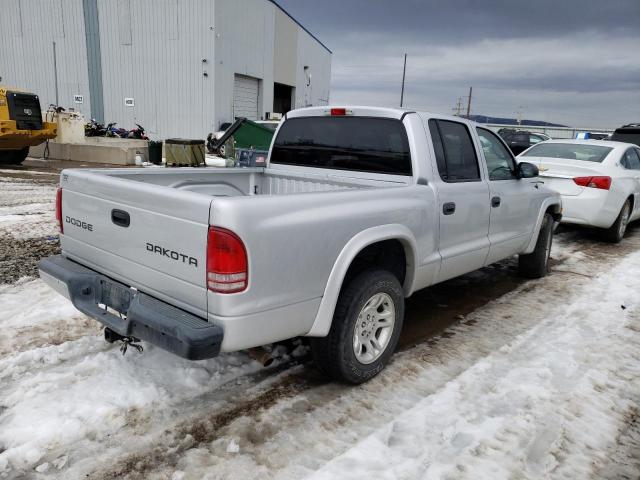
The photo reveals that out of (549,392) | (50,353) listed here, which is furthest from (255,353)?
(549,392)

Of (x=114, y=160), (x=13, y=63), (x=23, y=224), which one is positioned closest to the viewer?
(x=23, y=224)

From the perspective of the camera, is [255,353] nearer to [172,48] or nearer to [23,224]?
[23,224]

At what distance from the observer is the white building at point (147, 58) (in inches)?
965

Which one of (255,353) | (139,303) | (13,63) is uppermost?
(13,63)

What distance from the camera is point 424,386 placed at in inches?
134

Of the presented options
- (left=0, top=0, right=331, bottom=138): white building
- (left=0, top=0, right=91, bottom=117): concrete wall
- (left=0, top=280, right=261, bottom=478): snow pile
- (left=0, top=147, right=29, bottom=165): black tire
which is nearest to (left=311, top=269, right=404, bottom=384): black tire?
(left=0, top=280, right=261, bottom=478): snow pile

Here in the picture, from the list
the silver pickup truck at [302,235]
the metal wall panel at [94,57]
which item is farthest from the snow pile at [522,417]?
the metal wall panel at [94,57]

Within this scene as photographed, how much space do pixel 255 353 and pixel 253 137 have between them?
12.3m

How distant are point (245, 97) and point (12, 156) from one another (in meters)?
16.0

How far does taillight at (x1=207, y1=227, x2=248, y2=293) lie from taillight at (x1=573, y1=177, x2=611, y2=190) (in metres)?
6.68

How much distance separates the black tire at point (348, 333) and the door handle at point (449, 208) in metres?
0.78

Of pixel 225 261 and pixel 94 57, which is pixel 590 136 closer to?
pixel 94 57

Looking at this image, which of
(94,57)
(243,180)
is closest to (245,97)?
(94,57)

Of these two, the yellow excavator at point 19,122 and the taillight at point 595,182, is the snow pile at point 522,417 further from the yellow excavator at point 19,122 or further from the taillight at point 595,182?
the yellow excavator at point 19,122
